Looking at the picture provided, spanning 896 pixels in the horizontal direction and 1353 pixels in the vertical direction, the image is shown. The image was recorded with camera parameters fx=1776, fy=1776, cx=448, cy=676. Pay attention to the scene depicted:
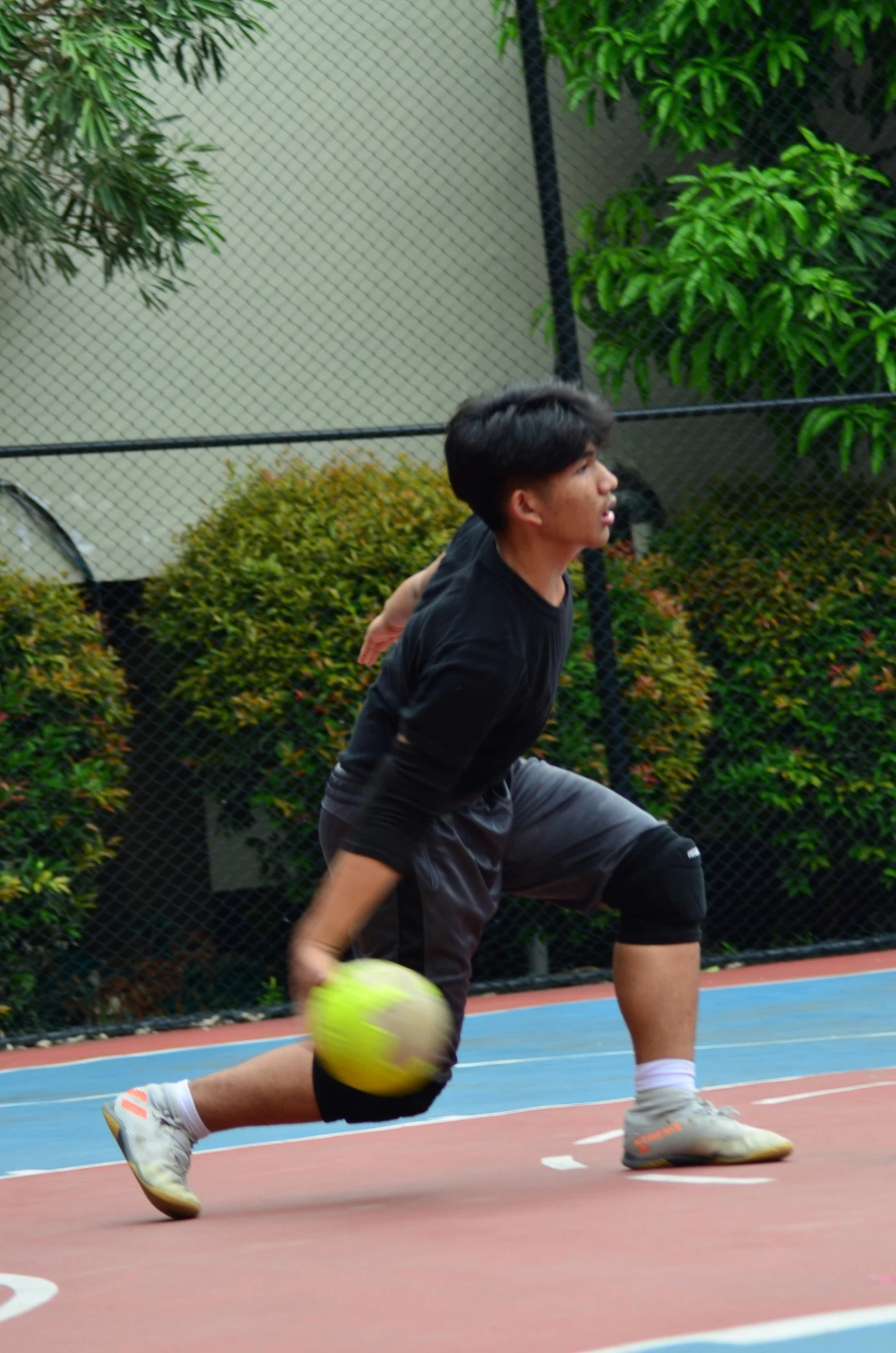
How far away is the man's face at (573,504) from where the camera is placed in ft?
10.5

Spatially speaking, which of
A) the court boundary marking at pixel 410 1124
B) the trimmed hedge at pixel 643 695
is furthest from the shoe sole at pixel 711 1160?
the trimmed hedge at pixel 643 695

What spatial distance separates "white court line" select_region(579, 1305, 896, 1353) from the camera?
6.81 ft

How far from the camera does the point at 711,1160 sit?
10.9 ft

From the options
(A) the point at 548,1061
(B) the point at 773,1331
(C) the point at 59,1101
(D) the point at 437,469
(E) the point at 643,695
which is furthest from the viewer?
(D) the point at 437,469

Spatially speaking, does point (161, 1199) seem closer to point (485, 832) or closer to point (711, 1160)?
point (485, 832)

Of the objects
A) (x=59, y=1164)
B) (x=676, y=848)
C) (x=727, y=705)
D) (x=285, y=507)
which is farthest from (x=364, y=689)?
(x=676, y=848)

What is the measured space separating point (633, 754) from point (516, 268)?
2.72 metres

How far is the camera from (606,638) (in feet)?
24.2

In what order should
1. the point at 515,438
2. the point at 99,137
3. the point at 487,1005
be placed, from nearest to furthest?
1. the point at 515,438
2. the point at 99,137
3. the point at 487,1005

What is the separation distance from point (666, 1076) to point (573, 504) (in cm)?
108

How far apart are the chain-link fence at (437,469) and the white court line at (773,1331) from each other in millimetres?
5094

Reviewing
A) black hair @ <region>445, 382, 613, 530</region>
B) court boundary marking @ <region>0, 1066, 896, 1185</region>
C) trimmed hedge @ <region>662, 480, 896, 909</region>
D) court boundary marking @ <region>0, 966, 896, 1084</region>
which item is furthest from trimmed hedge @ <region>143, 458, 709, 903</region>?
black hair @ <region>445, 382, 613, 530</region>

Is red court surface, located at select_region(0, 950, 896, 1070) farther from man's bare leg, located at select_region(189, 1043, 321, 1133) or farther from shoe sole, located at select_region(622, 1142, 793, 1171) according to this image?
shoe sole, located at select_region(622, 1142, 793, 1171)

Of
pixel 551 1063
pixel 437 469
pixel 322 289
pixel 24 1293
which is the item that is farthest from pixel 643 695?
pixel 24 1293
